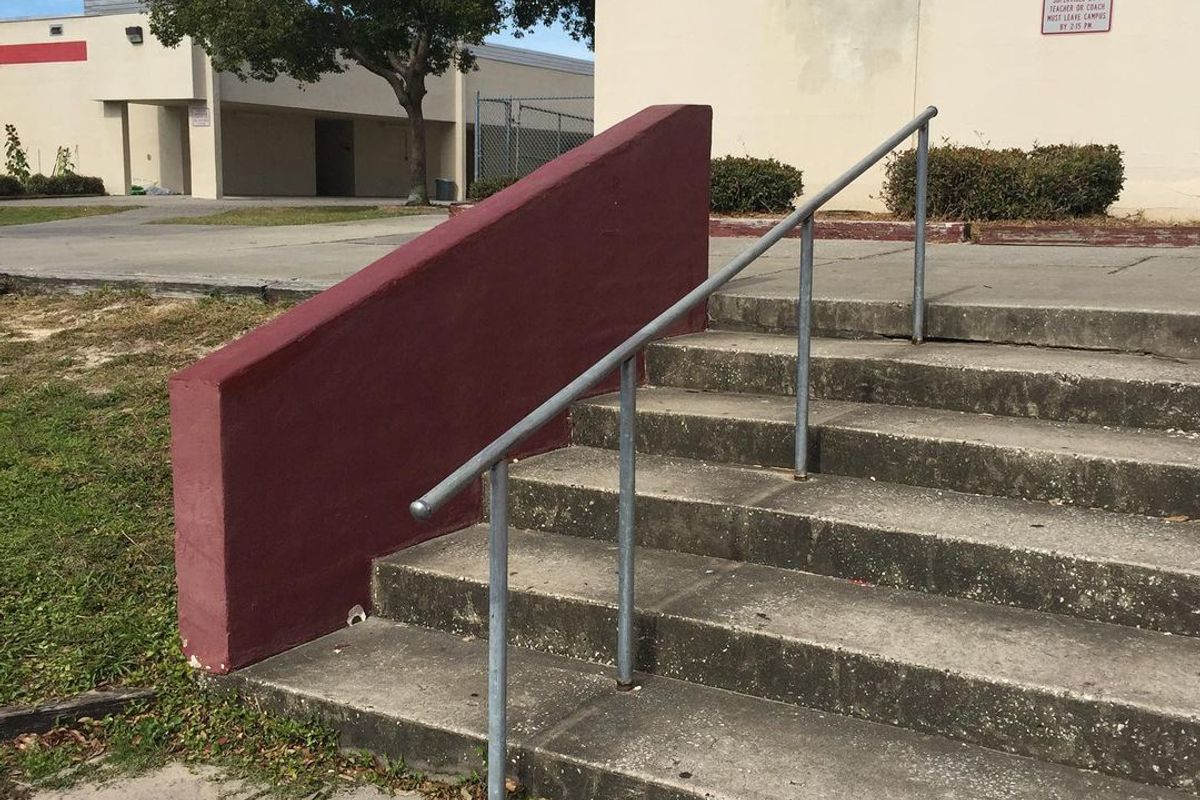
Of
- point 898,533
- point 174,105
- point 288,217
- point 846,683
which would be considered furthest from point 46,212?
point 846,683

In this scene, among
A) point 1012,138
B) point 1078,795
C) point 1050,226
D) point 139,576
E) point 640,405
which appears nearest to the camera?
point 1078,795

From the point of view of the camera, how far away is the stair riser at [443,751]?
2748 mm

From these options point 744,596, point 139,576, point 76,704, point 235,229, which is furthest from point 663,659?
point 235,229

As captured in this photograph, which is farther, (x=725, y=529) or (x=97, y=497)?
(x=97, y=497)

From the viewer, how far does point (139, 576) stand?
4031mm

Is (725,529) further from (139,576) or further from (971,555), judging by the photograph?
(139,576)

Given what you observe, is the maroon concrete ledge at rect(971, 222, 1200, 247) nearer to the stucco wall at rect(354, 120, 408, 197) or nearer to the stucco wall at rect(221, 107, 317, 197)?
the stucco wall at rect(221, 107, 317, 197)

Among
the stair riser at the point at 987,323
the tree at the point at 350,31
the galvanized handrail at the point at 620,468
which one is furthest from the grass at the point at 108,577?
the tree at the point at 350,31

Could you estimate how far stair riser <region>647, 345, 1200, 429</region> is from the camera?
12.3ft

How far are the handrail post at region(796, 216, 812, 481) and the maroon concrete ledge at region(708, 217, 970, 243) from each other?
16.3ft

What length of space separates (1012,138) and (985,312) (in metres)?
8.40

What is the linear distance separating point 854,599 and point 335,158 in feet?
126

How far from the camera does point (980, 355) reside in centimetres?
428

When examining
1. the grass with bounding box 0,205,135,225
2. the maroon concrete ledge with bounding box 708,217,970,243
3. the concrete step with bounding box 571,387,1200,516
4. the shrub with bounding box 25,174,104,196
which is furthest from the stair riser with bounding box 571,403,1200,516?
the shrub with bounding box 25,174,104,196
